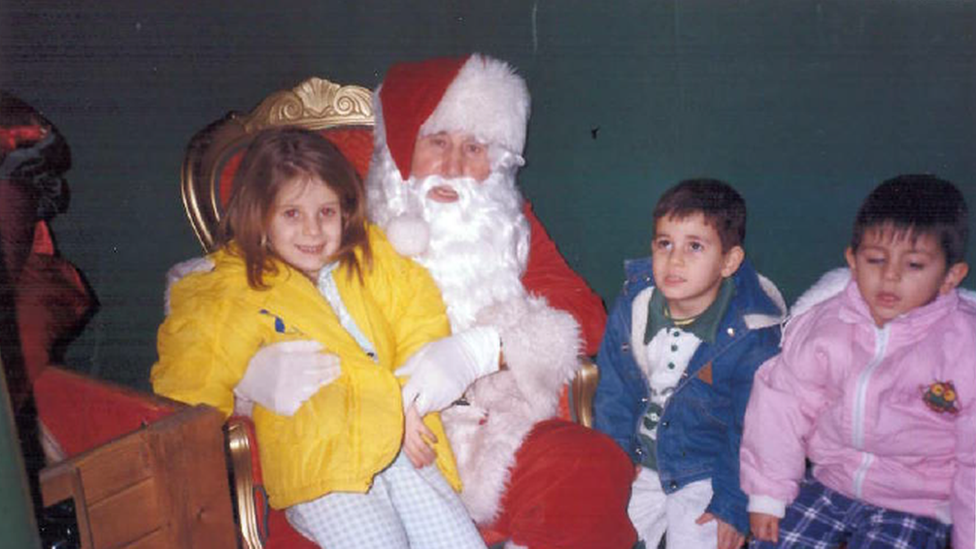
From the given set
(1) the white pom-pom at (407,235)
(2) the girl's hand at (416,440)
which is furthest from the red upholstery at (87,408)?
(1) the white pom-pom at (407,235)

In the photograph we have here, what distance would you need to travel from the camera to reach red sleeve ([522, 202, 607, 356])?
5.63 ft

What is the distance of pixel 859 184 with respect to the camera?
1.93 m

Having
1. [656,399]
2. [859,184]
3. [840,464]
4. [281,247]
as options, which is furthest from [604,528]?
[859,184]

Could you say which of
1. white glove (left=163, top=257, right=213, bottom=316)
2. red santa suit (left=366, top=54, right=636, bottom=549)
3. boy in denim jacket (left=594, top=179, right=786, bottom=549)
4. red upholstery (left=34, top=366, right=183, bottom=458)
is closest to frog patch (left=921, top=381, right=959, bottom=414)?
boy in denim jacket (left=594, top=179, right=786, bottom=549)

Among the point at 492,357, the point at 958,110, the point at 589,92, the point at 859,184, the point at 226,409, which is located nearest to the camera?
the point at 226,409

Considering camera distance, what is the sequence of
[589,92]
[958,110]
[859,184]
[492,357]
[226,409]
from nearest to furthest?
[226,409] → [492,357] → [958,110] → [859,184] → [589,92]

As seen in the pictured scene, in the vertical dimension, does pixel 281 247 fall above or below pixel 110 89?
below

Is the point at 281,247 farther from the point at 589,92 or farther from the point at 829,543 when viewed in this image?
the point at 829,543

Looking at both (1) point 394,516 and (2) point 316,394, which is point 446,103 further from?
(1) point 394,516

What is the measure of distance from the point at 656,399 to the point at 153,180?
1383mm

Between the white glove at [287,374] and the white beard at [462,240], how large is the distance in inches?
Result: 14.1

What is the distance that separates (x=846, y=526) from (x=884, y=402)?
235 mm

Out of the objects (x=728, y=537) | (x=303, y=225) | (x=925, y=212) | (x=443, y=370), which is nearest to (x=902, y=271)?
(x=925, y=212)

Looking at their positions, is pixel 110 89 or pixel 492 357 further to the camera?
pixel 110 89
